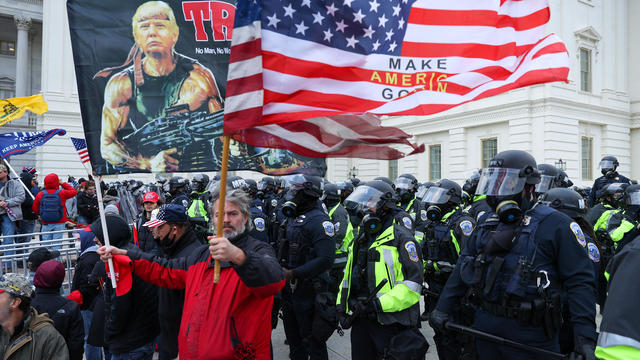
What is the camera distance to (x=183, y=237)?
3846mm

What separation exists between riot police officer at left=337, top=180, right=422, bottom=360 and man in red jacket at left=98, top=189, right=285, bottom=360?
1220mm

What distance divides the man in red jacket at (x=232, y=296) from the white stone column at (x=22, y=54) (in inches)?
1496

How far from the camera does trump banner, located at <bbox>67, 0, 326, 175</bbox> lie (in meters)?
2.96

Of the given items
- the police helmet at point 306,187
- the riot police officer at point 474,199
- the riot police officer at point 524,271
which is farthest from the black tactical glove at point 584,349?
the riot police officer at point 474,199

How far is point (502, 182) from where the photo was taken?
10.9 feet

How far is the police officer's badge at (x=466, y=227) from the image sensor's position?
18.2ft

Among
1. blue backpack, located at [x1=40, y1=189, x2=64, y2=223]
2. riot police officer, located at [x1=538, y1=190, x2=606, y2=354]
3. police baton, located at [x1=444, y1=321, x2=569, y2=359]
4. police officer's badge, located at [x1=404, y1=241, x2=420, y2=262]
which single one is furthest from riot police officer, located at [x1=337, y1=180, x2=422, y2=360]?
blue backpack, located at [x1=40, y1=189, x2=64, y2=223]

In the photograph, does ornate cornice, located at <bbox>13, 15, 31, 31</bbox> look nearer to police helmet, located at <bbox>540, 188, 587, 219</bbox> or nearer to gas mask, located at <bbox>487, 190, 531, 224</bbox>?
police helmet, located at <bbox>540, 188, 587, 219</bbox>

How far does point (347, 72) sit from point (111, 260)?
2062 millimetres

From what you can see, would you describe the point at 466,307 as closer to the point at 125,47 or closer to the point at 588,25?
the point at 125,47

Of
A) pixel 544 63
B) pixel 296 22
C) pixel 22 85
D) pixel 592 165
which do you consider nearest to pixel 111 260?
pixel 296 22

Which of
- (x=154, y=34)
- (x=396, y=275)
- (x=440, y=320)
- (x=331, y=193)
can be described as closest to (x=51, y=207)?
(x=331, y=193)

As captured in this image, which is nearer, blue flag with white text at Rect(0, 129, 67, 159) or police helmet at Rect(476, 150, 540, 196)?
police helmet at Rect(476, 150, 540, 196)

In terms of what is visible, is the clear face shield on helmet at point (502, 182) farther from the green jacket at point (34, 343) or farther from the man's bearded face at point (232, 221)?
the green jacket at point (34, 343)
